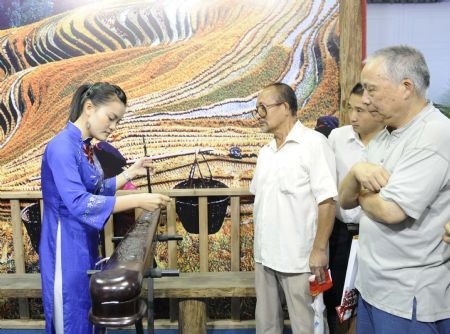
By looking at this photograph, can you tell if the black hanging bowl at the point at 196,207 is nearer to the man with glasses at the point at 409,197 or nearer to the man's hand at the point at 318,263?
the man's hand at the point at 318,263

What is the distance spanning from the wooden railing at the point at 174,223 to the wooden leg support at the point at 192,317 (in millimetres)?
489

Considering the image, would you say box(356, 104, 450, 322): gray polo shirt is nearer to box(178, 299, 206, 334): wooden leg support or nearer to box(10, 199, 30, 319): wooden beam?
box(178, 299, 206, 334): wooden leg support

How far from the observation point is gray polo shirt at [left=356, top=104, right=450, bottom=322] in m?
1.27

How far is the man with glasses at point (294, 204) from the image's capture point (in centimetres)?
219

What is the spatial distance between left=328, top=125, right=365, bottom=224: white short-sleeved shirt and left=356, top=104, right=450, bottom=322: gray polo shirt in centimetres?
98

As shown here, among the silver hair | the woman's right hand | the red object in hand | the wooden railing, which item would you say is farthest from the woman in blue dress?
the wooden railing

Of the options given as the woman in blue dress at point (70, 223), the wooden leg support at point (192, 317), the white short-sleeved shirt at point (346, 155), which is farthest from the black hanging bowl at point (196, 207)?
the woman in blue dress at point (70, 223)

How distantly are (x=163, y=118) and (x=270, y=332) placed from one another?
1713mm

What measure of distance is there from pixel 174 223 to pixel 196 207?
0.68 feet

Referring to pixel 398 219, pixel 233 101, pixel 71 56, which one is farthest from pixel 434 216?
pixel 71 56

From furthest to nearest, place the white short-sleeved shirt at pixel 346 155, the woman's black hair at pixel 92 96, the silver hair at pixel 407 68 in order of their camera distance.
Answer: the white short-sleeved shirt at pixel 346 155 < the woman's black hair at pixel 92 96 < the silver hair at pixel 407 68

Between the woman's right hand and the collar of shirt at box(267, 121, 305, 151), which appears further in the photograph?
the collar of shirt at box(267, 121, 305, 151)

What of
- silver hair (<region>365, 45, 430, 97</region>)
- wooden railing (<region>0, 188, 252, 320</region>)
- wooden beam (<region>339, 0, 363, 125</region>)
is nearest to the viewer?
silver hair (<region>365, 45, 430, 97</region>)

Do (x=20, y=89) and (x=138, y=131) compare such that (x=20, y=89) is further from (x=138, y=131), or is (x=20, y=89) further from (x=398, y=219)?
(x=398, y=219)
